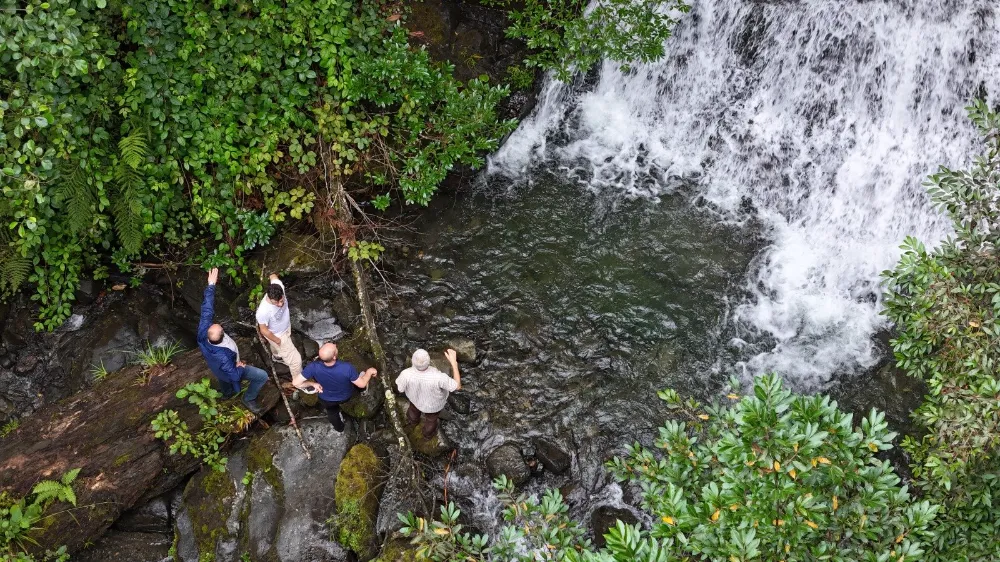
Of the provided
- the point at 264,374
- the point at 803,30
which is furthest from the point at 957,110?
the point at 264,374

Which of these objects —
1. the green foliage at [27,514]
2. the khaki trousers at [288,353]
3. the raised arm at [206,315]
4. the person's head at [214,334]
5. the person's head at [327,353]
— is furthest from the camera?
the khaki trousers at [288,353]

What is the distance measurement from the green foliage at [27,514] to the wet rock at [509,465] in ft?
17.1

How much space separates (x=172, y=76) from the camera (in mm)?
Answer: 8898

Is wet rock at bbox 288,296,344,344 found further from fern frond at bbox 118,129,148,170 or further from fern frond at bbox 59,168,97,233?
fern frond at bbox 59,168,97,233

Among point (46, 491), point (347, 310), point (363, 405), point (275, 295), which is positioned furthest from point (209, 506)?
point (347, 310)

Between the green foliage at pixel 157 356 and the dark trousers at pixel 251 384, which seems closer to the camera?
the dark trousers at pixel 251 384

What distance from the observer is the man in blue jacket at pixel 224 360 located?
784 cm

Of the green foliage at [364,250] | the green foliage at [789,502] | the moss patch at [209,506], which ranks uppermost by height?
the green foliage at [789,502]

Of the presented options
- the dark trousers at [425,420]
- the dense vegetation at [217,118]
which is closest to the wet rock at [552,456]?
the dark trousers at [425,420]

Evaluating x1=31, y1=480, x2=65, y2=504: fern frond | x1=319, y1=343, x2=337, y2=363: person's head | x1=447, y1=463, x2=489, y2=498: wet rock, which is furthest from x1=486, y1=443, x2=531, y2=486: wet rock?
x1=31, y1=480, x2=65, y2=504: fern frond

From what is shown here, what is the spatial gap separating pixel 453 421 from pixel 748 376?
4329 millimetres

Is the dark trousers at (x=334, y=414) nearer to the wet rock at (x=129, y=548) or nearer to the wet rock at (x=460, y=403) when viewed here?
the wet rock at (x=460, y=403)

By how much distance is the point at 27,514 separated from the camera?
7602mm

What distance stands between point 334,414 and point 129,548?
3.15 meters
